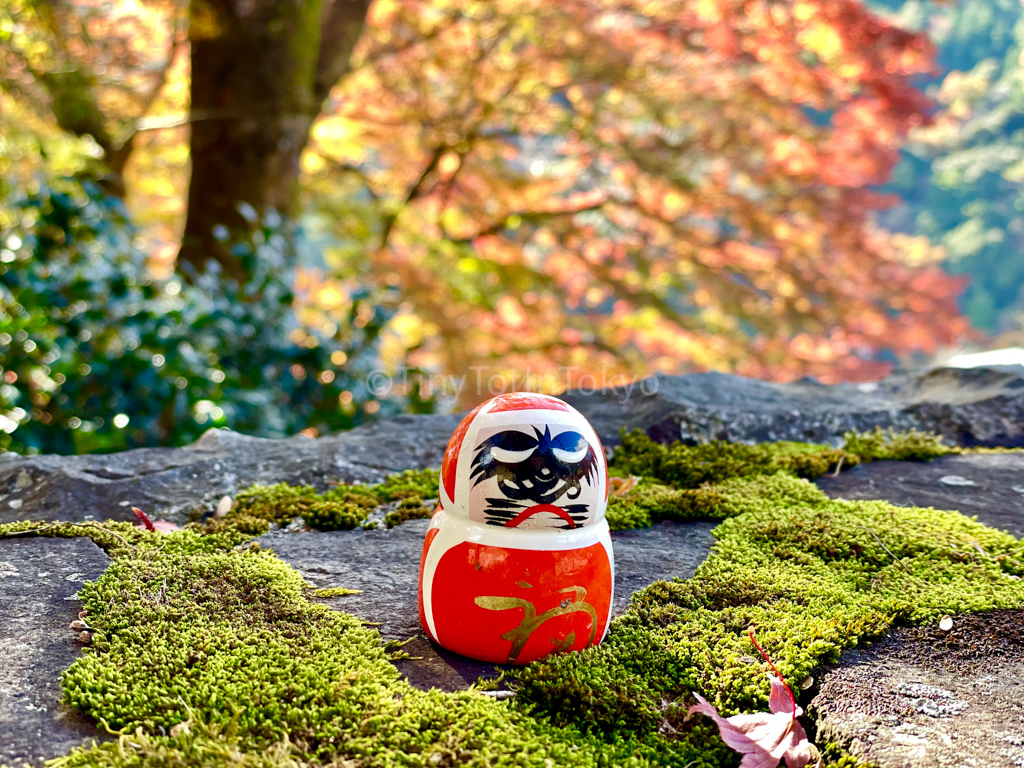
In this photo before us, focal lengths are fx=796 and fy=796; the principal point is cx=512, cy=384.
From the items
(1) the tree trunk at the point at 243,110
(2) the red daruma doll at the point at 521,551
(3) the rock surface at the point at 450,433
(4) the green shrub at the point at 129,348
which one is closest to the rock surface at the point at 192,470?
(3) the rock surface at the point at 450,433

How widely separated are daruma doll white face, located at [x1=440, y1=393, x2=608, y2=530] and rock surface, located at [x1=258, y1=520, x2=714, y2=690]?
0.89 feet

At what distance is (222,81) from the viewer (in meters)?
4.86

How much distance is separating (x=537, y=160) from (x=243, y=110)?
407cm

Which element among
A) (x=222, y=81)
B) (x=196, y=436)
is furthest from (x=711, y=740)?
(x=222, y=81)

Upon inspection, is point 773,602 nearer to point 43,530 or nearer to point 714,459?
point 714,459

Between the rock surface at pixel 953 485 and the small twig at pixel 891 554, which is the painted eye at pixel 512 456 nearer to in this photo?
the small twig at pixel 891 554

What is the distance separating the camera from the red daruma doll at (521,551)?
4.87ft

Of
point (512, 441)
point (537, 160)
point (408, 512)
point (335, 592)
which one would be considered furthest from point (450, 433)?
point (537, 160)

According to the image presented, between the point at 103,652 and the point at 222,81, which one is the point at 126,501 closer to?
the point at 103,652

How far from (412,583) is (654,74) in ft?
18.1

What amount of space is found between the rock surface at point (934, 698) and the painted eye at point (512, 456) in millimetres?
637

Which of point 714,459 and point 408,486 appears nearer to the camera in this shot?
point 408,486

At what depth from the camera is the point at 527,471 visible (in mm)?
1486

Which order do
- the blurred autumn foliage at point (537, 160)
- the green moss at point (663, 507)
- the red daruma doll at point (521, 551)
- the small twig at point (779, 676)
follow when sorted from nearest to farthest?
the small twig at point (779, 676)
the red daruma doll at point (521, 551)
the green moss at point (663, 507)
the blurred autumn foliage at point (537, 160)
